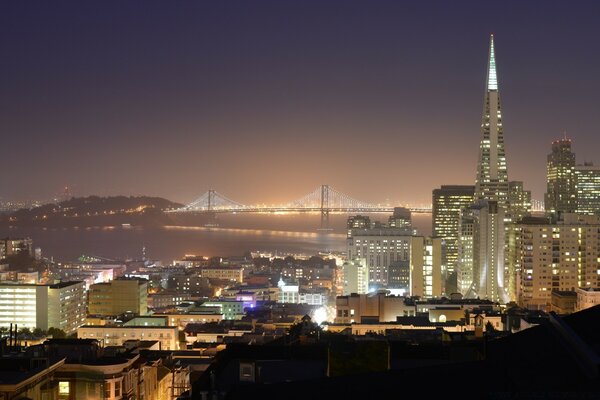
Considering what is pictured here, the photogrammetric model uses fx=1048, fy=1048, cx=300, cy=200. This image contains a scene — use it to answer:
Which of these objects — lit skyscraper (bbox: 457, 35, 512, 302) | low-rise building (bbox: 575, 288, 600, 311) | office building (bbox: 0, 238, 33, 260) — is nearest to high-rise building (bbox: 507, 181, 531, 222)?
lit skyscraper (bbox: 457, 35, 512, 302)

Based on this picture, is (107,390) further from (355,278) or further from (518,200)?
(518,200)

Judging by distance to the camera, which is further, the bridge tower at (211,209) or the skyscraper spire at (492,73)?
the bridge tower at (211,209)

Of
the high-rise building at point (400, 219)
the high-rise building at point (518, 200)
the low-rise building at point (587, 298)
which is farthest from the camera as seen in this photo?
the high-rise building at point (400, 219)

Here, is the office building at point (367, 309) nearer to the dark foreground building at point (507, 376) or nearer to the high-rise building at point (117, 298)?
the high-rise building at point (117, 298)

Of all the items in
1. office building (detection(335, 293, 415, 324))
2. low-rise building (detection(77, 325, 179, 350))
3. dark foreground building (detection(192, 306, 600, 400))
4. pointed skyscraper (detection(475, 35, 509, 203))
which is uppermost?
pointed skyscraper (detection(475, 35, 509, 203))

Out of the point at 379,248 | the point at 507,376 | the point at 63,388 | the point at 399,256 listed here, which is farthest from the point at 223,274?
the point at 507,376

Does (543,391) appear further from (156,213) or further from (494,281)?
(156,213)

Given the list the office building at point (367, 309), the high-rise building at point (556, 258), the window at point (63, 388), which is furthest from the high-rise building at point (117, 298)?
the window at point (63, 388)

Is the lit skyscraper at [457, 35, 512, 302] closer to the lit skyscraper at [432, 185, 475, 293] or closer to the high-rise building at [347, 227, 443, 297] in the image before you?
the high-rise building at [347, 227, 443, 297]
